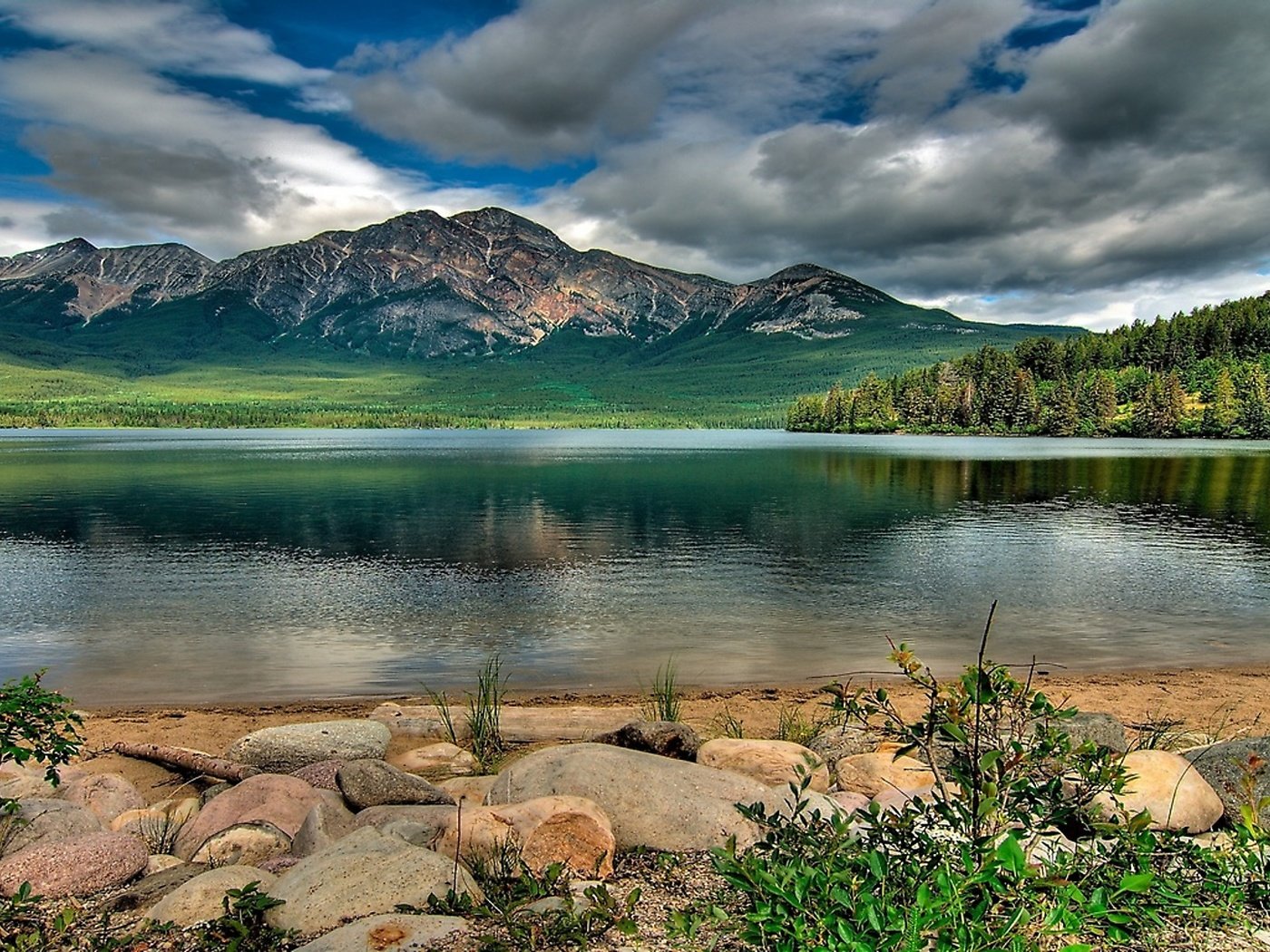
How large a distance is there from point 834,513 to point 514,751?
47244 mm

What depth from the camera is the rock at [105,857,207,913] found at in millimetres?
7641

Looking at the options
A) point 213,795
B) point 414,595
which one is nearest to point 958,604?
point 414,595

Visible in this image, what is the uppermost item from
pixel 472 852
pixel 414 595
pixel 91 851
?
pixel 472 852

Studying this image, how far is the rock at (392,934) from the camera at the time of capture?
5.77 metres

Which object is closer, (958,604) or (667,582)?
(958,604)

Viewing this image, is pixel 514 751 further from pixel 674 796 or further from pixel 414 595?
pixel 414 595

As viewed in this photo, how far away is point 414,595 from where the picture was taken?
32.8 meters

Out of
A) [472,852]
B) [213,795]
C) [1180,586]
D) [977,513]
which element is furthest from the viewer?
[977,513]

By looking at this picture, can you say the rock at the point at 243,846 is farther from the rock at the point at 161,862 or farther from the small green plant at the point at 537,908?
the small green plant at the point at 537,908

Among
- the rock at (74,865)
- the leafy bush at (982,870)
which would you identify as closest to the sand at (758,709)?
the rock at (74,865)

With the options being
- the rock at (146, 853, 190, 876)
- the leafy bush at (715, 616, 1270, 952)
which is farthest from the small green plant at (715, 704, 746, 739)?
the rock at (146, 853, 190, 876)

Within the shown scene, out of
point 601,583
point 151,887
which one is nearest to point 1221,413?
point 601,583

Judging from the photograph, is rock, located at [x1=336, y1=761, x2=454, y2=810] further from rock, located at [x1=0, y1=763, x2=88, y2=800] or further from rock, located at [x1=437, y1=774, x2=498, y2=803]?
rock, located at [x1=0, y1=763, x2=88, y2=800]

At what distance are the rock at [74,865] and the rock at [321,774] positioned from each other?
10.5ft
